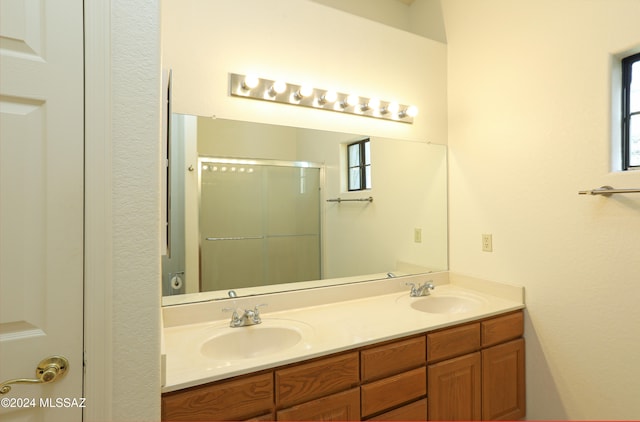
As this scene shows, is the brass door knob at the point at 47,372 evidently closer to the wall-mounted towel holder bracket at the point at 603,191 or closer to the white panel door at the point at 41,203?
the white panel door at the point at 41,203

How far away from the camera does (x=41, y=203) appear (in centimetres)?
80

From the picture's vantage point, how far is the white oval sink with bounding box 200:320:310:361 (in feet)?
4.63

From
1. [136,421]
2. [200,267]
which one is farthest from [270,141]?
[136,421]

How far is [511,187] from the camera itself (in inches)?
74.2

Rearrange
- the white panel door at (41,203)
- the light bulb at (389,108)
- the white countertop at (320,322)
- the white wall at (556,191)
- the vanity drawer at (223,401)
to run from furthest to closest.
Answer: the light bulb at (389,108), the white wall at (556,191), the white countertop at (320,322), the vanity drawer at (223,401), the white panel door at (41,203)

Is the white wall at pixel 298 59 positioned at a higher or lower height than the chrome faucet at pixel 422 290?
higher

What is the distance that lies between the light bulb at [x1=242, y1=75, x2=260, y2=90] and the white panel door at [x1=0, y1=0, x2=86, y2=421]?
2.84ft

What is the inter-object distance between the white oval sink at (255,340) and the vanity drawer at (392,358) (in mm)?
297

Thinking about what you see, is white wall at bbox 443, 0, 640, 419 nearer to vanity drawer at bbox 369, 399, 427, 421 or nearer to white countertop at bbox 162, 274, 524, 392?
white countertop at bbox 162, 274, 524, 392

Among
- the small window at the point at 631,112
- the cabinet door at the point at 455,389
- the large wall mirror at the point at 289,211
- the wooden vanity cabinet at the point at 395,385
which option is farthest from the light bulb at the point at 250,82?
the small window at the point at 631,112

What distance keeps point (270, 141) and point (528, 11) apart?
1.66 m

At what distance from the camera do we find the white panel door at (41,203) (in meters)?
0.77

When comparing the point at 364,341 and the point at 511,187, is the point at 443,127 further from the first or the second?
the point at 364,341

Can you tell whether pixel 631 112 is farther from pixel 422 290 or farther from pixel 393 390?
pixel 393 390
